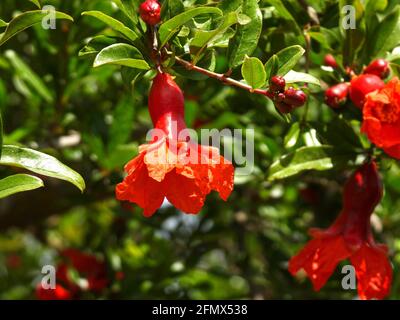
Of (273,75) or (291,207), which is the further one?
(291,207)

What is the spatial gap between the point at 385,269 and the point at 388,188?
2.44 ft

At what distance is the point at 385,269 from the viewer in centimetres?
141

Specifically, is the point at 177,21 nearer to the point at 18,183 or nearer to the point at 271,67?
the point at 271,67

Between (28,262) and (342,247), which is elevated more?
(28,262)

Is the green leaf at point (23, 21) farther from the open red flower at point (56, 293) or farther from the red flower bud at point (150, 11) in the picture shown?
the open red flower at point (56, 293)

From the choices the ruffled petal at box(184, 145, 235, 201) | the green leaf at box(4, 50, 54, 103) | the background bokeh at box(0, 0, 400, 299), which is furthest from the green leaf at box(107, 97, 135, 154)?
the ruffled petal at box(184, 145, 235, 201)

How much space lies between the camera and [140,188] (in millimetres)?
1181

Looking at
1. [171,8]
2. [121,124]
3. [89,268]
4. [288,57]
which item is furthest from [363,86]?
[89,268]

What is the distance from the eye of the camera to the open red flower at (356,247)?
1.40 m

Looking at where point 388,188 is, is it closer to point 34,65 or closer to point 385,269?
point 385,269

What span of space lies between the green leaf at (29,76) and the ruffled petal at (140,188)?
87cm

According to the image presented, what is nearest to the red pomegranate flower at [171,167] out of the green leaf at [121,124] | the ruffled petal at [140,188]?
the ruffled petal at [140,188]
